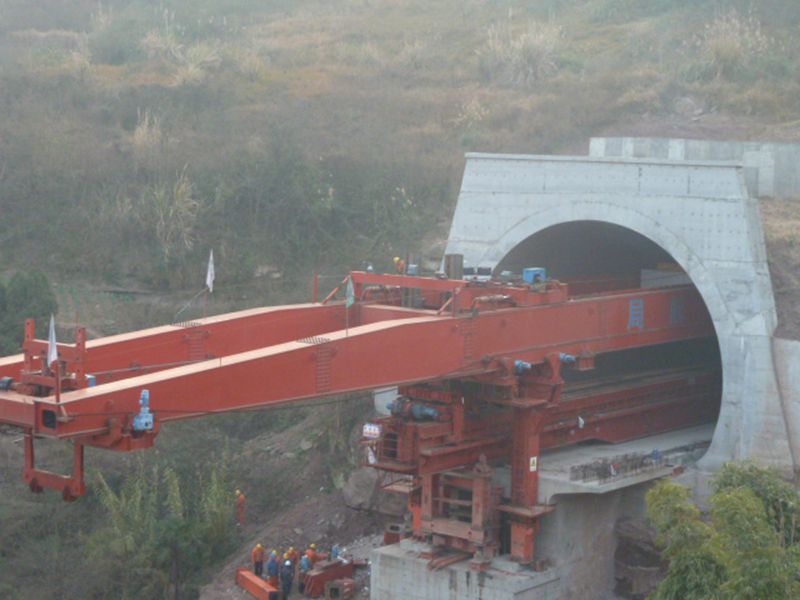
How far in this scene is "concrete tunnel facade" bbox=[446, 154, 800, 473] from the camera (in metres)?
22.1

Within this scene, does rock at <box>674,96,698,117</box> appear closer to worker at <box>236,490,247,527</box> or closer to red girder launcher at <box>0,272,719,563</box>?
red girder launcher at <box>0,272,719,563</box>

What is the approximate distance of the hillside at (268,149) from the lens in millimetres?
25188

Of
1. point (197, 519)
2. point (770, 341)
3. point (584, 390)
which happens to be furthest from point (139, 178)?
point (770, 341)

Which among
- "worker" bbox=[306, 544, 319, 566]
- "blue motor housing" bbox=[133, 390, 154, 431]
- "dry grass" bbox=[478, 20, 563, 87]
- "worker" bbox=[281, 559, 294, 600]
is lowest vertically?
"worker" bbox=[281, 559, 294, 600]

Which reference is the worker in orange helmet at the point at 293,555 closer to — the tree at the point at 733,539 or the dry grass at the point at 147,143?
the tree at the point at 733,539

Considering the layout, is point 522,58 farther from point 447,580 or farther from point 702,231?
point 447,580

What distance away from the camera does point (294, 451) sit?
26.9m

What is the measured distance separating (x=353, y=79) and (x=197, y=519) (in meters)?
22.7

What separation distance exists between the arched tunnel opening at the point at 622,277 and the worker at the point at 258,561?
6.44m

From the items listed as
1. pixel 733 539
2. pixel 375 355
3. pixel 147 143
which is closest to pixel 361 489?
pixel 375 355

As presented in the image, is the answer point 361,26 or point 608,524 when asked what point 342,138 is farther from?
point 608,524

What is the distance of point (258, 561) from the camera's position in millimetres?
22719

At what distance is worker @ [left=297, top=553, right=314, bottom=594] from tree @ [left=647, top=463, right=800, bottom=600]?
7507mm

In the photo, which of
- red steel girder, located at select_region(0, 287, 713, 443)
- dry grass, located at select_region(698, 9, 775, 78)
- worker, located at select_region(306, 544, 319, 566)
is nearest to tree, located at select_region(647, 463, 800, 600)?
red steel girder, located at select_region(0, 287, 713, 443)
